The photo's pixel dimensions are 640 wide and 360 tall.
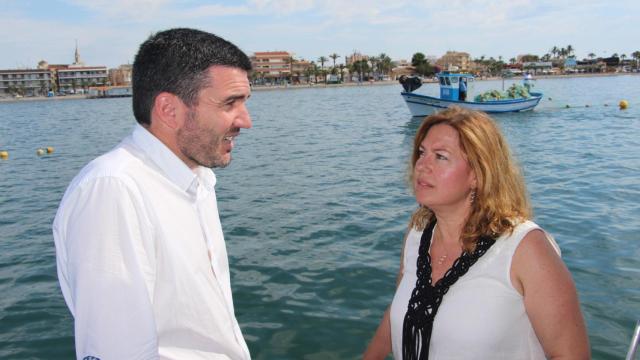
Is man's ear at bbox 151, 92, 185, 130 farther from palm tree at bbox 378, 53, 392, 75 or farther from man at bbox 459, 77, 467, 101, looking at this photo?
palm tree at bbox 378, 53, 392, 75

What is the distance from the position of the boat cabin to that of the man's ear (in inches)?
1357

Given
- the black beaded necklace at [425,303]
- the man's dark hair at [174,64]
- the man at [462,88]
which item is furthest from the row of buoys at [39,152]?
the black beaded necklace at [425,303]

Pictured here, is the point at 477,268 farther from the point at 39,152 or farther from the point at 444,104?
the point at 444,104

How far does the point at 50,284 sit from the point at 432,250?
21.9 ft

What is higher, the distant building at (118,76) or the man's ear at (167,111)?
the distant building at (118,76)

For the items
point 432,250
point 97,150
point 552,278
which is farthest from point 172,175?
point 97,150

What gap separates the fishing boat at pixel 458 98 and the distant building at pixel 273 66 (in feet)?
423

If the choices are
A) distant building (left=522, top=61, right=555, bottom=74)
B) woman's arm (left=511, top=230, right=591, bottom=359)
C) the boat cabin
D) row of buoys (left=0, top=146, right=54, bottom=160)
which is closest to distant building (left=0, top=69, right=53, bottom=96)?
row of buoys (left=0, top=146, right=54, bottom=160)

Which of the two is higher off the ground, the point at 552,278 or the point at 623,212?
the point at 552,278

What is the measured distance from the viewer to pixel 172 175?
2.06 metres

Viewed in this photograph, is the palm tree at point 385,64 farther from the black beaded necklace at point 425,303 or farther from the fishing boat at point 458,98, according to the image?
the black beaded necklace at point 425,303

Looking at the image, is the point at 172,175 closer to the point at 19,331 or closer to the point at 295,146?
the point at 19,331

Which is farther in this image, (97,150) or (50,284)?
(97,150)

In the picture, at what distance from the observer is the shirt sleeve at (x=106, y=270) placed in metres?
1.67
